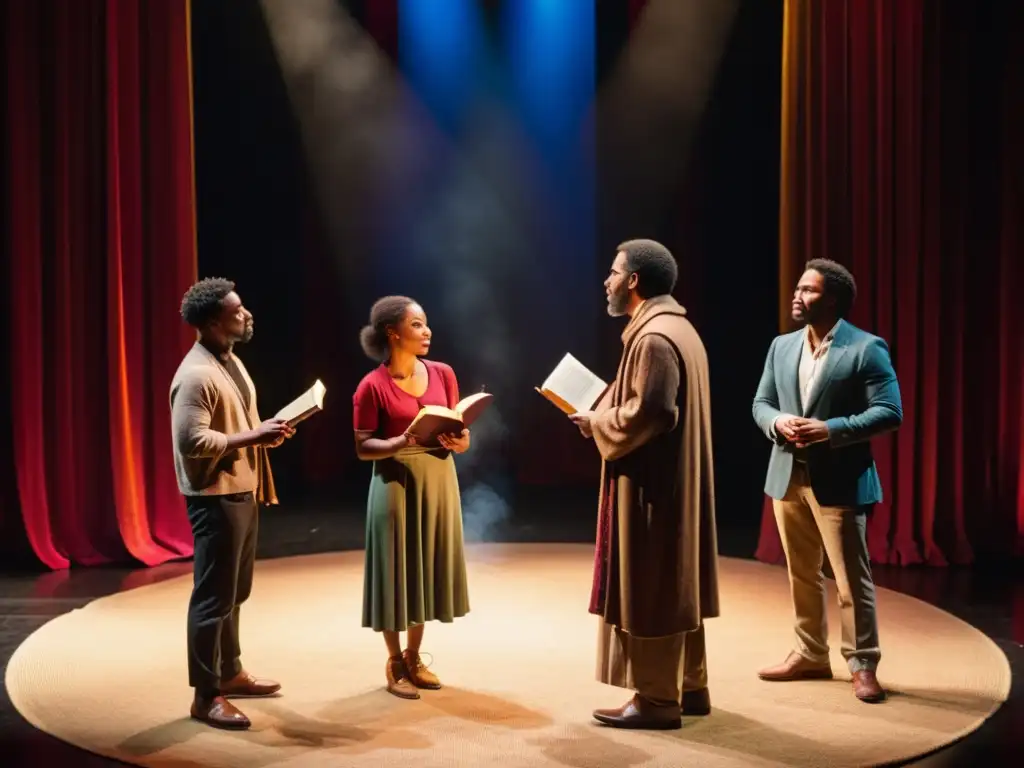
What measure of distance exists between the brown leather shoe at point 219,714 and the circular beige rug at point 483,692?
0.12 ft

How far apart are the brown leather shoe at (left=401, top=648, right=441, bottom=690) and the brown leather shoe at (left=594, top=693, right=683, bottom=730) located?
26.8 inches

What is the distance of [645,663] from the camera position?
140 inches

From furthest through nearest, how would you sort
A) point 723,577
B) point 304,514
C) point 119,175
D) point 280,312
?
point 280,312 → point 304,514 → point 119,175 → point 723,577

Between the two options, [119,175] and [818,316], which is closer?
[818,316]

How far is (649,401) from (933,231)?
3337 millimetres

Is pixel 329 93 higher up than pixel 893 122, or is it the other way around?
pixel 329 93

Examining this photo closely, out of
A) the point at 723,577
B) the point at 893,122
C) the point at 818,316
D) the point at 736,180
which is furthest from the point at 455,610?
the point at 736,180

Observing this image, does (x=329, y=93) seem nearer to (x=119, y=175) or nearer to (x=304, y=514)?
(x=119, y=175)

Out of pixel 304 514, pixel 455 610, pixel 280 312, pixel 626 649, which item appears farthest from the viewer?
pixel 280 312

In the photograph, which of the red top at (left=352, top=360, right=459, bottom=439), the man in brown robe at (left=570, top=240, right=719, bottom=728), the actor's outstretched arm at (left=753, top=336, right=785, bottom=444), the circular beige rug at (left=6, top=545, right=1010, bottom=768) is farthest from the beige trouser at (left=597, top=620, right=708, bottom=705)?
the red top at (left=352, top=360, right=459, bottom=439)

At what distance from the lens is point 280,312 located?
28.0ft

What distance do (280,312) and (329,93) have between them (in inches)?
60.7

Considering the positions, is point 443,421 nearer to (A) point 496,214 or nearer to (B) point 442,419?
(B) point 442,419

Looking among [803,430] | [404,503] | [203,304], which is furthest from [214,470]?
[803,430]
